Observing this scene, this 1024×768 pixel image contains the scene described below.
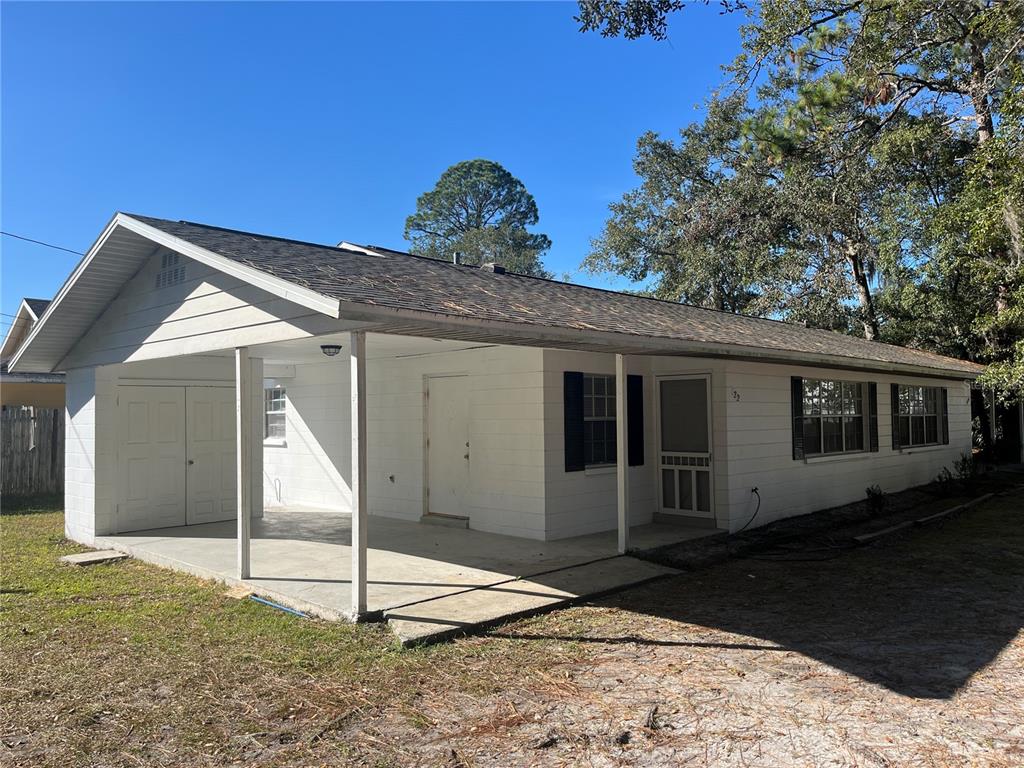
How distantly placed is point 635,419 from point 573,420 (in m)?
1.33

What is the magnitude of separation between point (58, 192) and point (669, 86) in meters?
15.6

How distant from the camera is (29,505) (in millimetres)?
13430

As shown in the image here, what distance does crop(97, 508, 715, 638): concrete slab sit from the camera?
6.39 metres

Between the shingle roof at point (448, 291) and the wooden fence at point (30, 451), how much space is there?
964 cm

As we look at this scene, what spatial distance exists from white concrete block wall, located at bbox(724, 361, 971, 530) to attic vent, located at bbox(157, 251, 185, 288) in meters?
6.87

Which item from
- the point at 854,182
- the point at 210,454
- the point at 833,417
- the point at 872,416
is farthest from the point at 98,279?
the point at 854,182

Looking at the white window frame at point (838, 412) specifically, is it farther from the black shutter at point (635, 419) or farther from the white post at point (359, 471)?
the white post at point (359, 471)

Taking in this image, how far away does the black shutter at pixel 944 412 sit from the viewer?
51.0 ft

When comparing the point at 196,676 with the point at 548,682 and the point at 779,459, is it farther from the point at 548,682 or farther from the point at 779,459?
the point at 779,459

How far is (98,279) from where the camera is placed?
341 inches

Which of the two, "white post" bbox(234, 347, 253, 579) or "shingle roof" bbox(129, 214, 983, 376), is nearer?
"shingle roof" bbox(129, 214, 983, 376)

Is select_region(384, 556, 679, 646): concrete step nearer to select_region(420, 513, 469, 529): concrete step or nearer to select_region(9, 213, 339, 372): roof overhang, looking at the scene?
select_region(420, 513, 469, 529): concrete step

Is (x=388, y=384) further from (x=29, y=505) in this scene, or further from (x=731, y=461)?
(x=29, y=505)

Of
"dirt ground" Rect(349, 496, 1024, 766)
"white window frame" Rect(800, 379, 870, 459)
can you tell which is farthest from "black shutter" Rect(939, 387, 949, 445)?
"dirt ground" Rect(349, 496, 1024, 766)
